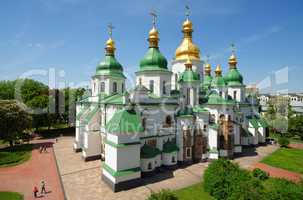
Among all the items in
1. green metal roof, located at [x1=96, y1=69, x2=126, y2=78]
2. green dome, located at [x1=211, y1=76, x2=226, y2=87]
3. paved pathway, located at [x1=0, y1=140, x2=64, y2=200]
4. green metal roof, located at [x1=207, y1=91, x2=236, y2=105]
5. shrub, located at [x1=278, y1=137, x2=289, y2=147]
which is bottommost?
paved pathway, located at [x1=0, y1=140, x2=64, y2=200]

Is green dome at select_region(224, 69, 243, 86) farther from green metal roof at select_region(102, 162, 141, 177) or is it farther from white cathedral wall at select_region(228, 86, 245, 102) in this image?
green metal roof at select_region(102, 162, 141, 177)

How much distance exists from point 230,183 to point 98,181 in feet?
34.4

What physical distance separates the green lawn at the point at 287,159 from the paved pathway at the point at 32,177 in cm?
2234

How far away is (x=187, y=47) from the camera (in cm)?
2680

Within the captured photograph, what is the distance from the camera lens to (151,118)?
61.6 feet

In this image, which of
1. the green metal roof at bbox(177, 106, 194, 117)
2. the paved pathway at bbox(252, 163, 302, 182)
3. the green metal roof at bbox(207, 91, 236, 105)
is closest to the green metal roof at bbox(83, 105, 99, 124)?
the green metal roof at bbox(177, 106, 194, 117)

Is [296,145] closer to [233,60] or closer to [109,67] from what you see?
[233,60]

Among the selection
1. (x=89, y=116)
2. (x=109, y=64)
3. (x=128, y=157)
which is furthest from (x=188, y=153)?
(x=109, y=64)

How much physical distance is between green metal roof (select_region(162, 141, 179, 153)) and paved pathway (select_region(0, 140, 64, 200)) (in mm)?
9692

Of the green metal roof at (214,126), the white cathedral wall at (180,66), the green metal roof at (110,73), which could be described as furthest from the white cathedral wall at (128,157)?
the white cathedral wall at (180,66)

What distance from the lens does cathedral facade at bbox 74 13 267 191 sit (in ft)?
52.8

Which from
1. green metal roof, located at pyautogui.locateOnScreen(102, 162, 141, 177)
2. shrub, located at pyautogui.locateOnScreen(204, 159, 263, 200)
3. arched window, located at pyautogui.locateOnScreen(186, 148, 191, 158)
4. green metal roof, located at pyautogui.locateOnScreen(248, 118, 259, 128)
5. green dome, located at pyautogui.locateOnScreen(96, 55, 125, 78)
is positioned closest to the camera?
shrub, located at pyautogui.locateOnScreen(204, 159, 263, 200)

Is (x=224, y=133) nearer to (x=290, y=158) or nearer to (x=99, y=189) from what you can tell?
(x=290, y=158)

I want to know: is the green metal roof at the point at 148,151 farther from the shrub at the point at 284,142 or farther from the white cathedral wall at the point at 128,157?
the shrub at the point at 284,142
